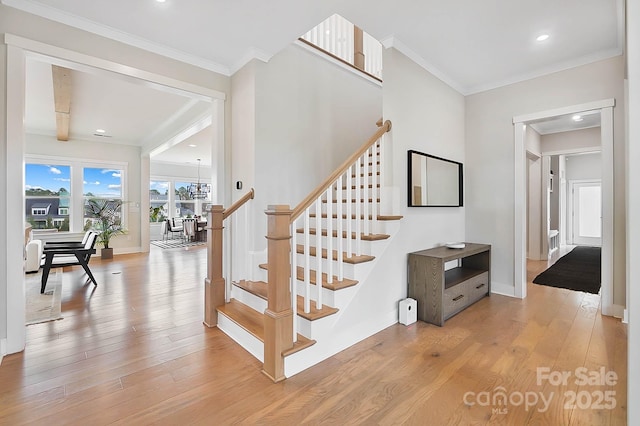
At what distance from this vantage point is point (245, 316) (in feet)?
8.71

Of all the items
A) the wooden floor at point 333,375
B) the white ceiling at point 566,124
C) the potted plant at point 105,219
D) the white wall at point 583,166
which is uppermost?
the white ceiling at point 566,124

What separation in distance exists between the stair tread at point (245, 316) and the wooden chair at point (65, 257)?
8.81 feet

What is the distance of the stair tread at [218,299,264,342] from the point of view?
2.37 meters

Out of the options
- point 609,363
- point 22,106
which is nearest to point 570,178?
point 609,363

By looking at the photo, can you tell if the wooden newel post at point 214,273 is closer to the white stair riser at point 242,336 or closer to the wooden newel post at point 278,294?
the white stair riser at point 242,336

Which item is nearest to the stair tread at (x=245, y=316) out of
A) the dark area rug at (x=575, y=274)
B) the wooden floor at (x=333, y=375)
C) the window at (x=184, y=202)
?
the wooden floor at (x=333, y=375)

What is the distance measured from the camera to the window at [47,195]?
656 cm

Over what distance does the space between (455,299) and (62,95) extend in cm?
556

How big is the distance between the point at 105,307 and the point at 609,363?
14.9 ft

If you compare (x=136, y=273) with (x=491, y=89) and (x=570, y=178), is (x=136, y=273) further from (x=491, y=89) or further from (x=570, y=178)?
(x=570, y=178)

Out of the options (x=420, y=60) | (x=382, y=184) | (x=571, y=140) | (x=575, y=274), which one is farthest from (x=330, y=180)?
(x=571, y=140)

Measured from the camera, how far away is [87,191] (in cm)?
710

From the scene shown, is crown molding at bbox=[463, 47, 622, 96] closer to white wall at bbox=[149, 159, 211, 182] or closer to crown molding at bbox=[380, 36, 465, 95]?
crown molding at bbox=[380, 36, 465, 95]

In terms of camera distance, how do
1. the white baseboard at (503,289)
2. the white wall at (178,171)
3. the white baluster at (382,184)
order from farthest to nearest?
the white wall at (178,171) → the white baseboard at (503,289) → the white baluster at (382,184)
